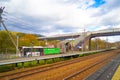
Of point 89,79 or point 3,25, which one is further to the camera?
point 3,25

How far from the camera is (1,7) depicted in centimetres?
4506

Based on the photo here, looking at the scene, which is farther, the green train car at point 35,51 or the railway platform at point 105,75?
the green train car at point 35,51

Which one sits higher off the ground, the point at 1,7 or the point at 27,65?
the point at 1,7

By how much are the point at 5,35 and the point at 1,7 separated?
21.8 meters

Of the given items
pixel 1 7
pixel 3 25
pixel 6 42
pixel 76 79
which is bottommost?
pixel 76 79

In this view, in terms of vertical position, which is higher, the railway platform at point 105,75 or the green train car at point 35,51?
the green train car at point 35,51

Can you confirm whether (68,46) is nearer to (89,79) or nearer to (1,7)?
(1,7)

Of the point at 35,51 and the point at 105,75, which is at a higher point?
the point at 35,51

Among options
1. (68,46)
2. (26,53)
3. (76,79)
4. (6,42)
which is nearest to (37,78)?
(76,79)

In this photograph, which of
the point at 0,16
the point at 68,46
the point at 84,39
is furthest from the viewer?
the point at 84,39

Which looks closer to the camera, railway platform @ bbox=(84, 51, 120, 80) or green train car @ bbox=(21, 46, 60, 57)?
railway platform @ bbox=(84, 51, 120, 80)

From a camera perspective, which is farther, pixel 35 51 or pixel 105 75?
pixel 35 51

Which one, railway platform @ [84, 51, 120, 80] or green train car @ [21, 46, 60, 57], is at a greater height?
green train car @ [21, 46, 60, 57]

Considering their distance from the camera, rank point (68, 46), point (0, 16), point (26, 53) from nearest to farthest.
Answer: point (0, 16), point (26, 53), point (68, 46)
